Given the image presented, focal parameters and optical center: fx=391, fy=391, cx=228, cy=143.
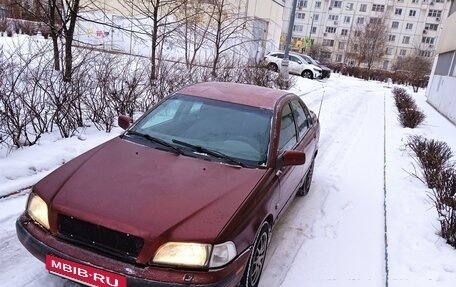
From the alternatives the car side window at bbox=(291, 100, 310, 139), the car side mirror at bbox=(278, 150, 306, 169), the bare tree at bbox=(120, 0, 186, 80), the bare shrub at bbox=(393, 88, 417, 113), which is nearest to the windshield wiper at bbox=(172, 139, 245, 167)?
the car side mirror at bbox=(278, 150, 306, 169)

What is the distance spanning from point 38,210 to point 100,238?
22.9 inches

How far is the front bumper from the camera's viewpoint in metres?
2.23

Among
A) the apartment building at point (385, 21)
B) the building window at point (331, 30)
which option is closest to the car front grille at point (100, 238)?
the apartment building at point (385, 21)

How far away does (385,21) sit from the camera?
6700 cm

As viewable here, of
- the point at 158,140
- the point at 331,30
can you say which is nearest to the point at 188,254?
the point at 158,140

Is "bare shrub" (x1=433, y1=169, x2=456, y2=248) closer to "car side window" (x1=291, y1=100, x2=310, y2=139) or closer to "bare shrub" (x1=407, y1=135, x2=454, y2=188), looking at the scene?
"bare shrub" (x1=407, y1=135, x2=454, y2=188)

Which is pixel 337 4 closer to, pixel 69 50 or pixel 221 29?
pixel 221 29

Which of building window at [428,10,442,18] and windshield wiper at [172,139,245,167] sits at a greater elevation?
building window at [428,10,442,18]

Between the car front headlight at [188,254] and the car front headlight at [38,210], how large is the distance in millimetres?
834

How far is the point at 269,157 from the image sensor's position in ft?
10.7

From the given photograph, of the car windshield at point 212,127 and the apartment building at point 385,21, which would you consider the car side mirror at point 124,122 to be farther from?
the apartment building at point 385,21

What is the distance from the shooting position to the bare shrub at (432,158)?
5832mm

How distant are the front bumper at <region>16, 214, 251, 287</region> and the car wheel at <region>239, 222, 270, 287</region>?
0.23 meters

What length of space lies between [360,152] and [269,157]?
503cm
